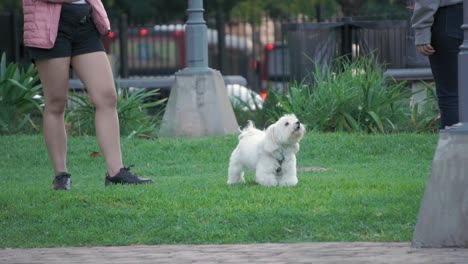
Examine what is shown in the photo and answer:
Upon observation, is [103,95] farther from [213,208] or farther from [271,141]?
[213,208]

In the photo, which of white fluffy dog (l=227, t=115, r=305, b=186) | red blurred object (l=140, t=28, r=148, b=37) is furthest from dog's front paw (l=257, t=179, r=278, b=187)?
red blurred object (l=140, t=28, r=148, b=37)

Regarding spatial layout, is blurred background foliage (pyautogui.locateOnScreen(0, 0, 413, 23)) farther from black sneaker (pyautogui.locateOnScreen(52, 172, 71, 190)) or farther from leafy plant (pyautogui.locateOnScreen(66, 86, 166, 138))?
black sneaker (pyautogui.locateOnScreen(52, 172, 71, 190))

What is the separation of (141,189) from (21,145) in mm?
4382

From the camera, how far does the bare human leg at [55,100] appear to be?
347 inches

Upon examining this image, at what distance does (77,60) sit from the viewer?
8.88 m

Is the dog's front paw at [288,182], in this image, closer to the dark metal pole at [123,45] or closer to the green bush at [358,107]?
the green bush at [358,107]

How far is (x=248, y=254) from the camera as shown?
6680 mm

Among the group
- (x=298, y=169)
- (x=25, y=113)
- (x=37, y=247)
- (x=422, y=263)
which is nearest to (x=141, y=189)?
(x=37, y=247)

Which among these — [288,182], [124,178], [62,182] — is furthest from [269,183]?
[62,182]

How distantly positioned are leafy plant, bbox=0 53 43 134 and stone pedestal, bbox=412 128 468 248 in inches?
329

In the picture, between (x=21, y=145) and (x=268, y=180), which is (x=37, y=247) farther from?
(x=21, y=145)

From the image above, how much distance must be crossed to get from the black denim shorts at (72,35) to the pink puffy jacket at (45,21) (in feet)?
0.17

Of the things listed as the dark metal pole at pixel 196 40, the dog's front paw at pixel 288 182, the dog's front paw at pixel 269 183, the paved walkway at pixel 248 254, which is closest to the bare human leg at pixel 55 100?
the dog's front paw at pixel 269 183

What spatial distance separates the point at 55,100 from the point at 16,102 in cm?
563
